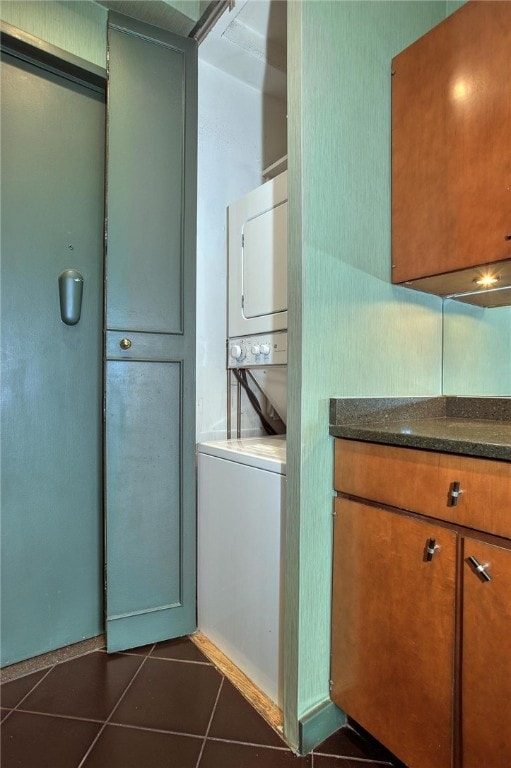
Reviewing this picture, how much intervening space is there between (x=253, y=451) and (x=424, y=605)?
719mm

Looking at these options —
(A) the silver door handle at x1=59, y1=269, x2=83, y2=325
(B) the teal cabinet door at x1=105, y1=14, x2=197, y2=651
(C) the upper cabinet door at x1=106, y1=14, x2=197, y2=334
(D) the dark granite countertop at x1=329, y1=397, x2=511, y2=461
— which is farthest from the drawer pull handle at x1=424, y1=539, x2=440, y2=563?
(A) the silver door handle at x1=59, y1=269, x2=83, y2=325

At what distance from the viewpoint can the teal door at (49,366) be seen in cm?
150

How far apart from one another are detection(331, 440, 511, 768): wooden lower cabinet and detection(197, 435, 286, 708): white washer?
20 centimetres

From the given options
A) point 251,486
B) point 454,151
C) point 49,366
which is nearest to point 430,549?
point 251,486

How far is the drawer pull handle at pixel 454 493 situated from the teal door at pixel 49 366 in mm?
1327

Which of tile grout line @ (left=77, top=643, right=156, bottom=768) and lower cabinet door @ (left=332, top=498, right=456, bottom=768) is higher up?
lower cabinet door @ (left=332, top=498, right=456, bottom=768)

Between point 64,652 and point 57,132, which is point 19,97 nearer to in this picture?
point 57,132

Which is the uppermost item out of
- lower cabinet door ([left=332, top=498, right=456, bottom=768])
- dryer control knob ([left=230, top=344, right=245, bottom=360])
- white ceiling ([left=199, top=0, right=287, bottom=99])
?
white ceiling ([left=199, top=0, right=287, bottom=99])

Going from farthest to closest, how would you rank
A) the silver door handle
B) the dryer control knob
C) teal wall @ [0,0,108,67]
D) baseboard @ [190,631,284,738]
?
the dryer control knob, the silver door handle, teal wall @ [0,0,108,67], baseboard @ [190,631,284,738]

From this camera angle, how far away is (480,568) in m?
0.88

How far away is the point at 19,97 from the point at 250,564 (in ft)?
6.13

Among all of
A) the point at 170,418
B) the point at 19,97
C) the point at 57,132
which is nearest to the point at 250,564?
the point at 170,418

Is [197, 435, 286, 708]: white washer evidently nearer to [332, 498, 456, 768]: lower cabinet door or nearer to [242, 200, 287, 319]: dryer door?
[332, 498, 456, 768]: lower cabinet door

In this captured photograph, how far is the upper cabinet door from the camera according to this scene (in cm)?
158
